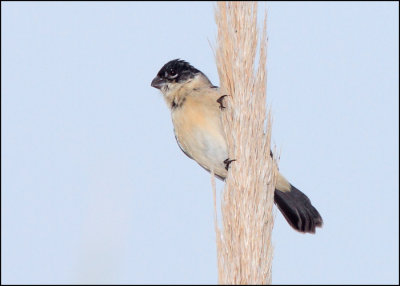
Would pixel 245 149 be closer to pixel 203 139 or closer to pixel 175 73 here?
pixel 203 139

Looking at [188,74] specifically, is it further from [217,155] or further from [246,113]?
[246,113]

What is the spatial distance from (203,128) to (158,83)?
0.72 meters

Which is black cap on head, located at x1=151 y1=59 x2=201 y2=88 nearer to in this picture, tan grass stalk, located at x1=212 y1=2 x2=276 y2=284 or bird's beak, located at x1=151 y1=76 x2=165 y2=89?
bird's beak, located at x1=151 y1=76 x2=165 y2=89

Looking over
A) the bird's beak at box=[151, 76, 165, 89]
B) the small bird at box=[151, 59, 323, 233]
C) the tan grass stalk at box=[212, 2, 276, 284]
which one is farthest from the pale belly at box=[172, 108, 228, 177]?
the tan grass stalk at box=[212, 2, 276, 284]

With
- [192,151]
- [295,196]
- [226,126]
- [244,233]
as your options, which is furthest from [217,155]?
[244,233]

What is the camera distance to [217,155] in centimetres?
461

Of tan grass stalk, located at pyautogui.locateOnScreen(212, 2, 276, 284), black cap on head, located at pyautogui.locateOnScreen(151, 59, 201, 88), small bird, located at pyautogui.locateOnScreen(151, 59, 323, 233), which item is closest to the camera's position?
tan grass stalk, located at pyautogui.locateOnScreen(212, 2, 276, 284)

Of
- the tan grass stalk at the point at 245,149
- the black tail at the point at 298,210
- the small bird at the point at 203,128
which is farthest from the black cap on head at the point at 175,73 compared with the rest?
the tan grass stalk at the point at 245,149

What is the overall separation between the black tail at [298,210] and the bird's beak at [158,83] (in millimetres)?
1238

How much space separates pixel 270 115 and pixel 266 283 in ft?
2.10

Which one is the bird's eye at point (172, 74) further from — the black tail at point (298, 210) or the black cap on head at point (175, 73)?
the black tail at point (298, 210)

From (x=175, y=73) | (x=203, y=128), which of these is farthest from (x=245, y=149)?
(x=175, y=73)

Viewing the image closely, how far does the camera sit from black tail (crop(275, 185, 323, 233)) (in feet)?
14.2

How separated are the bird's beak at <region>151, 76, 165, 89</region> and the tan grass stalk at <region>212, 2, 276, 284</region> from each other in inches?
102
